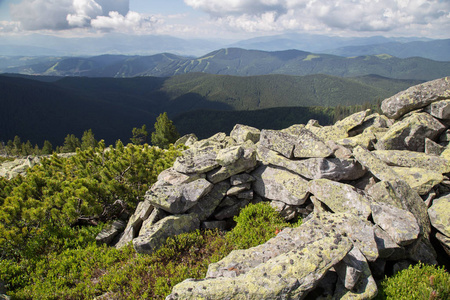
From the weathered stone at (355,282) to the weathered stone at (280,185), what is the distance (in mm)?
4378

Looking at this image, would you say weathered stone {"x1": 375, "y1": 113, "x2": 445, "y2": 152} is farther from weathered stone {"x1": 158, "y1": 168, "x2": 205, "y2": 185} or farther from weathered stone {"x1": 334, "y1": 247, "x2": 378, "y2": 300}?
weathered stone {"x1": 158, "y1": 168, "x2": 205, "y2": 185}

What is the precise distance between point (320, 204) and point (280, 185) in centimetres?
202

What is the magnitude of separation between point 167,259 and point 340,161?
8.86 metres

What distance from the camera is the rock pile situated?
662 cm

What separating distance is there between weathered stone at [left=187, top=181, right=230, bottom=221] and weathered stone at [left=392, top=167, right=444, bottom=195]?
334 inches

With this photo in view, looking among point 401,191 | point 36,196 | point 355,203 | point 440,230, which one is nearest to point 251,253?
point 355,203

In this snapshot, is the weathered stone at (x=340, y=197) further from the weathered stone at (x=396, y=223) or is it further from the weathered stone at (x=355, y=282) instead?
the weathered stone at (x=355, y=282)

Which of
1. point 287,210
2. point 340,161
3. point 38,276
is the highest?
point 340,161

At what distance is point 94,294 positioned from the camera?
28.0 ft

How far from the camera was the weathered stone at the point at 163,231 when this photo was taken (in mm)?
9914

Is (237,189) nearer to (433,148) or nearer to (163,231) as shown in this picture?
(163,231)

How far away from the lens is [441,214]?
9.94m

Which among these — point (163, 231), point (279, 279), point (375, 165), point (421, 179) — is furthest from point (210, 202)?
point (421, 179)

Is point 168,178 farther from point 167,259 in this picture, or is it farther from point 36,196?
point 36,196
